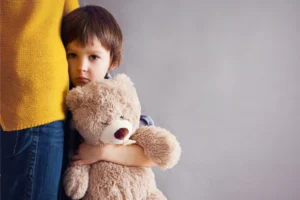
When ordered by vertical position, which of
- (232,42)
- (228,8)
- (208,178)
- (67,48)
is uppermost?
(228,8)

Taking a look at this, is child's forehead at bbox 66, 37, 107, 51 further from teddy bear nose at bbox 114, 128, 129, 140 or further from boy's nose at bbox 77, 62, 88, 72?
teddy bear nose at bbox 114, 128, 129, 140

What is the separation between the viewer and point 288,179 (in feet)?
4.44

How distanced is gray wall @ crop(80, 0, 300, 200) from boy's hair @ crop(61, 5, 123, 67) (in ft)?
1.04

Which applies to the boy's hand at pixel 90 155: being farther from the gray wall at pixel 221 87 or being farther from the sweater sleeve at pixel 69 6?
the gray wall at pixel 221 87

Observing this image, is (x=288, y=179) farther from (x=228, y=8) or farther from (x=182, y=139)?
(x=228, y=8)

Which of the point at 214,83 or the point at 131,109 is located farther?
the point at 214,83

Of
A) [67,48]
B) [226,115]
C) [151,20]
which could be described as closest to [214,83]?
[226,115]

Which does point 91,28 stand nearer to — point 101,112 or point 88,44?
point 88,44

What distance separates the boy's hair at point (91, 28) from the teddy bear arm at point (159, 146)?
0.30 meters

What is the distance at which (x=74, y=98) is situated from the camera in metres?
0.77

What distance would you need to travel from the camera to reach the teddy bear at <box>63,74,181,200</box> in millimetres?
763

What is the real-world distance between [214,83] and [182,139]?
0.92ft

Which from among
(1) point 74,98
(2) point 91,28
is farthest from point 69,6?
(1) point 74,98

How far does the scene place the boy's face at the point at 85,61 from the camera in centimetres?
87
